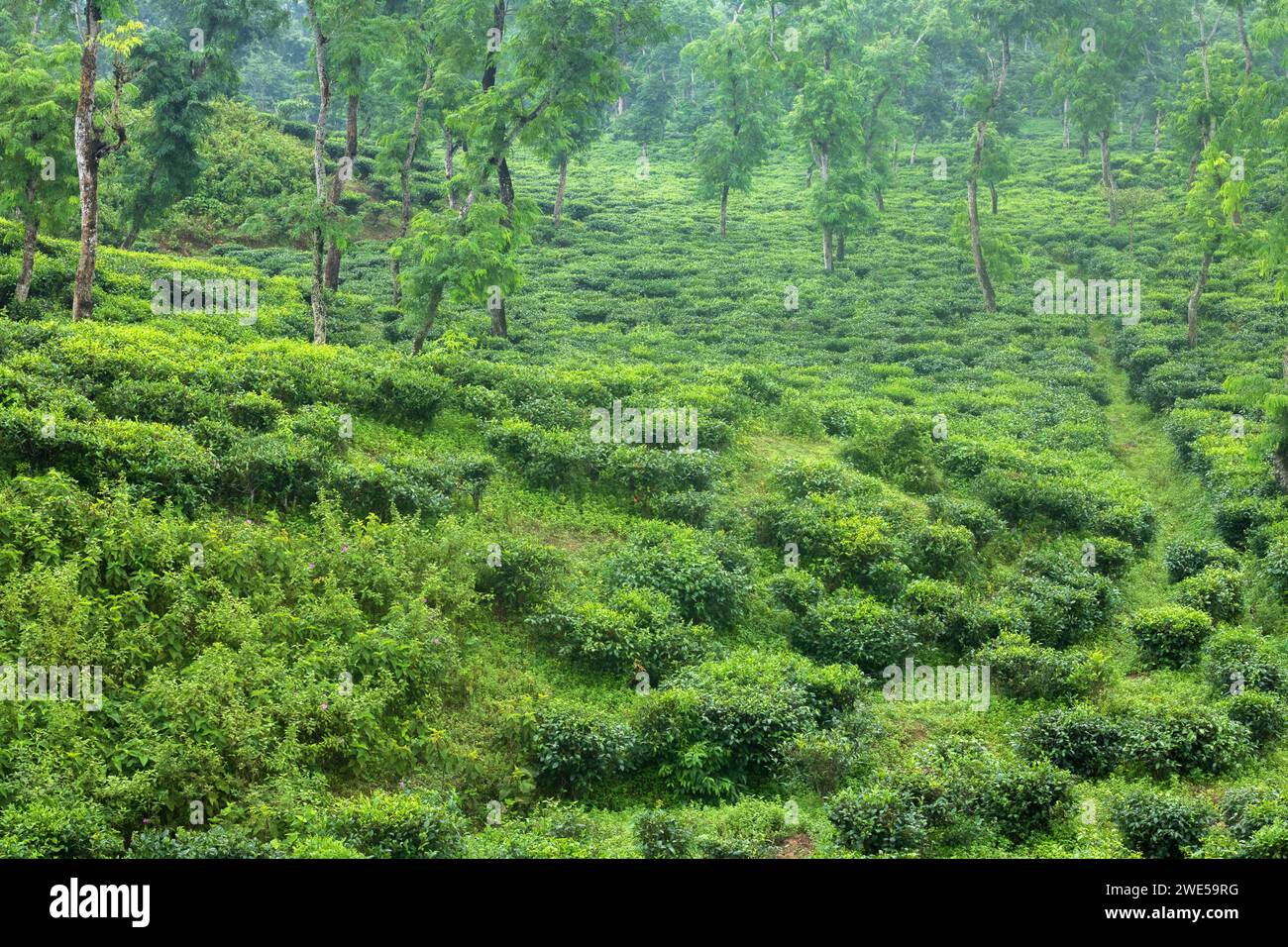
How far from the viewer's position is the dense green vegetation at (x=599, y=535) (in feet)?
39.8

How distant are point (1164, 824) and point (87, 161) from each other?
74.5 feet

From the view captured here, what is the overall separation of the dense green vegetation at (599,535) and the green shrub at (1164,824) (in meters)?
0.05

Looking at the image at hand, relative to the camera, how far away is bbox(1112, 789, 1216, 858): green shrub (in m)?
11.7

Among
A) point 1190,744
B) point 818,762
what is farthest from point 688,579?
point 1190,744

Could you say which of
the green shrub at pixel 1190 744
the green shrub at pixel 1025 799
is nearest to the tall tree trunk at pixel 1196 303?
the green shrub at pixel 1190 744

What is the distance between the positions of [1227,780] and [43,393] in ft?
57.5

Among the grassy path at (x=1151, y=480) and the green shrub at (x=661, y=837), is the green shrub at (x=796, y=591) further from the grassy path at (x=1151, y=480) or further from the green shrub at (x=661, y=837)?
the green shrub at (x=661, y=837)

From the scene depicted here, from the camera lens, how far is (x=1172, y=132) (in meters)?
46.0

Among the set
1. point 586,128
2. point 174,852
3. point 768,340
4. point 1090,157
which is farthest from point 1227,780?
point 1090,157

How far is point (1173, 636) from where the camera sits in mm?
17109

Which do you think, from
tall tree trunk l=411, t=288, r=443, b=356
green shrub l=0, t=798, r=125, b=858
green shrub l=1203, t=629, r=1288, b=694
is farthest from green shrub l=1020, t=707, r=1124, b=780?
tall tree trunk l=411, t=288, r=443, b=356

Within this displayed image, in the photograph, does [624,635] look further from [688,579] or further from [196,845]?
[196,845]

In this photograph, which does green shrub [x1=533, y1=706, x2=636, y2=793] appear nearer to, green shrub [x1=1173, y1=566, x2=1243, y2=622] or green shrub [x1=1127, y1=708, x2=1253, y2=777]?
green shrub [x1=1127, y1=708, x2=1253, y2=777]

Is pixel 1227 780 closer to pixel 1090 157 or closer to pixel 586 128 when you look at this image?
pixel 586 128
